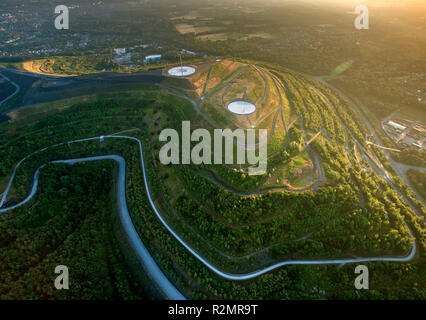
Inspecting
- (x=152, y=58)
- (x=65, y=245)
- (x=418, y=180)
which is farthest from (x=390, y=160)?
(x=152, y=58)

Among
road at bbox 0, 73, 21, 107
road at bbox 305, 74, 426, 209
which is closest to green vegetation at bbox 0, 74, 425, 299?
road at bbox 305, 74, 426, 209

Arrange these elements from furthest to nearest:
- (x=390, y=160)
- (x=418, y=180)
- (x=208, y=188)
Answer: (x=390, y=160) < (x=418, y=180) < (x=208, y=188)

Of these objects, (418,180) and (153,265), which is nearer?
(153,265)

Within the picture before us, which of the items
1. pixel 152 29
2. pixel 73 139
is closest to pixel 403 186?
pixel 73 139

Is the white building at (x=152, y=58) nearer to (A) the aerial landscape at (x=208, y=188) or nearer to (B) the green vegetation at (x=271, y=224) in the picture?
(A) the aerial landscape at (x=208, y=188)

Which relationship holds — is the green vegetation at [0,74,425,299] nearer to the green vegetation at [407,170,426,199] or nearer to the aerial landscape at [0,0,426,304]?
the aerial landscape at [0,0,426,304]

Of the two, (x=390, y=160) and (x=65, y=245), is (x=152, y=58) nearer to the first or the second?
(x=65, y=245)

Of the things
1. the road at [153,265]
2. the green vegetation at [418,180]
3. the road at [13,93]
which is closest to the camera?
the road at [153,265]

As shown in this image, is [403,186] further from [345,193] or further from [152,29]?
[152,29]

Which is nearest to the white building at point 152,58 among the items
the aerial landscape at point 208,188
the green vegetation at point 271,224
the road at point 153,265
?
the aerial landscape at point 208,188

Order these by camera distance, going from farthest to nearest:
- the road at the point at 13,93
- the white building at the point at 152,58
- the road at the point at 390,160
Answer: the white building at the point at 152,58, the road at the point at 13,93, the road at the point at 390,160
